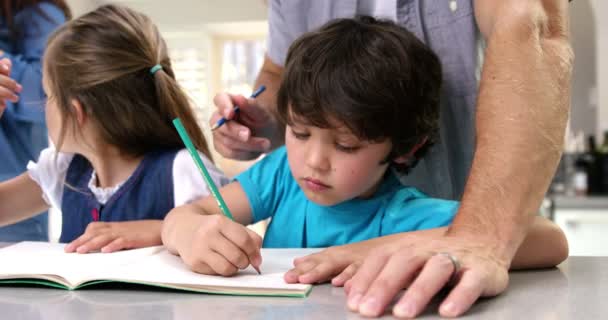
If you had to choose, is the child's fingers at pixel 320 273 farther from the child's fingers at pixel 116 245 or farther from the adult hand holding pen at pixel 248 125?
the adult hand holding pen at pixel 248 125

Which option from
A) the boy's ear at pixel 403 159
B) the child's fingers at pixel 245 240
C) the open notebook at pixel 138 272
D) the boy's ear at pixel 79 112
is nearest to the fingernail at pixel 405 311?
the open notebook at pixel 138 272

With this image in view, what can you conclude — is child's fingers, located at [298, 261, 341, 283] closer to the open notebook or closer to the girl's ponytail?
the open notebook

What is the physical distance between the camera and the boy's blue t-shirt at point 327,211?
3.37 feet

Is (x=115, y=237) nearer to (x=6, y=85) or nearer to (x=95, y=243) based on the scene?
(x=95, y=243)

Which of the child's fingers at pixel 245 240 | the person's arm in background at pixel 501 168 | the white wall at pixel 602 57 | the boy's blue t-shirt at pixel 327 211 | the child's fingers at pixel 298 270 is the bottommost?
the white wall at pixel 602 57

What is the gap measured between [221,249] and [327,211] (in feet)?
1.40

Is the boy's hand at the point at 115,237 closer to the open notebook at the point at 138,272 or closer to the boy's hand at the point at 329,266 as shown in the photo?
the open notebook at the point at 138,272

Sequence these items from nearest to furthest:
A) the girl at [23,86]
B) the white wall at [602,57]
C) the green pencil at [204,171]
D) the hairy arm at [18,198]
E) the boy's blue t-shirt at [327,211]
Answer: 1. the green pencil at [204,171]
2. the boy's blue t-shirt at [327,211]
3. the hairy arm at [18,198]
4. the girl at [23,86]
5. the white wall at [602,57]

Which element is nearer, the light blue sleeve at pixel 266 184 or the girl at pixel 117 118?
the light blue sleeve at pixel 266 184

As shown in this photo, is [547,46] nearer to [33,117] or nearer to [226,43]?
[33,117]

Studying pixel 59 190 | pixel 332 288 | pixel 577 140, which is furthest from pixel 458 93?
pixel 577 140

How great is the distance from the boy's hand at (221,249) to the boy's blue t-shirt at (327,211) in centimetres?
37

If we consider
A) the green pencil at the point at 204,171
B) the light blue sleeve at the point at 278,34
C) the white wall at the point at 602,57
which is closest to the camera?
the green pencil at the point at 204,171

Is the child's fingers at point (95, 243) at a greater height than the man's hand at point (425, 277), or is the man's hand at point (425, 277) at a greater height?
the man's hand at point (425, 277)
